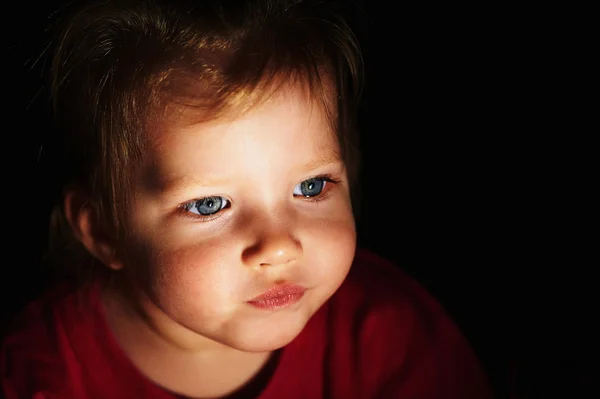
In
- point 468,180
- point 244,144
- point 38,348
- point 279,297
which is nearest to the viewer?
point 244,144

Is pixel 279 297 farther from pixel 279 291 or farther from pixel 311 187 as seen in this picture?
pixel 311 187

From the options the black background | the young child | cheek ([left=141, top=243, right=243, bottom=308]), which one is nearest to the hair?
the young child

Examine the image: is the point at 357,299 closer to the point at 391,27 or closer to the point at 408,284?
the point at 408,284

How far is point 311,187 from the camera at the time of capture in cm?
96

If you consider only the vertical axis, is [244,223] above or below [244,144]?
below

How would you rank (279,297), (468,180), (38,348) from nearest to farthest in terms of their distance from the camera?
Result: (279,297), (38,348), (468,180)

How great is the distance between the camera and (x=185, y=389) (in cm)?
106

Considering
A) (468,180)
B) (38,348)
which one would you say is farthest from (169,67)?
(468,180)

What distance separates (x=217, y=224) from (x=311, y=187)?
6.5 inches

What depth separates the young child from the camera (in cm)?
83

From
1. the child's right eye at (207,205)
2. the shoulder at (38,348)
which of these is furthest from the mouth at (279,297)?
the shoulder at (38,348)

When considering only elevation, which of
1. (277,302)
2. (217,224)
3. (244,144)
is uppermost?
(244,144)

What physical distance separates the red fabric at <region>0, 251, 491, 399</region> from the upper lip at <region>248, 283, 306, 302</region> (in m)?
0.19

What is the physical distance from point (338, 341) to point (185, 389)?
261 mm
